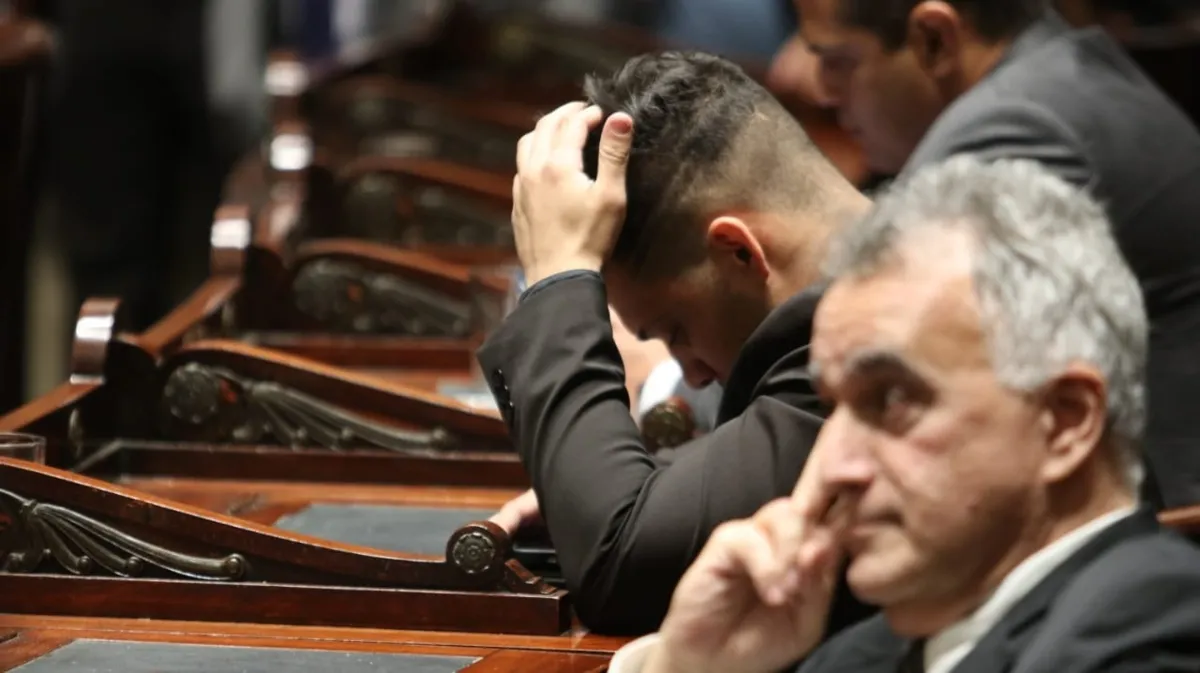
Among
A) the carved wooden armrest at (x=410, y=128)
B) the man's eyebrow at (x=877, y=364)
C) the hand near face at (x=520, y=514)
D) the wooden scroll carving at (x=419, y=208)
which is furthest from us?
the carved wooden armrest at (x=410, y=128)

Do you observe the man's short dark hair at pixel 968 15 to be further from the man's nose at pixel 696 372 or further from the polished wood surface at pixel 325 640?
the polished wood surface at pixel 325 640

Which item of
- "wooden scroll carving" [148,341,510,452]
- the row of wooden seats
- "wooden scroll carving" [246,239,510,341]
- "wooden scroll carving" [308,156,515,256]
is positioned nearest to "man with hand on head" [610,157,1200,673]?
the row of wooden seats

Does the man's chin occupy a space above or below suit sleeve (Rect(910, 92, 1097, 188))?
above

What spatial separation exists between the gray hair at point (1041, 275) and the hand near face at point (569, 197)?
1.56 ft

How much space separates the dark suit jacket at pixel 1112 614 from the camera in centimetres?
132

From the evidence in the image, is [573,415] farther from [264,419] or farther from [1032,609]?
[264,419]

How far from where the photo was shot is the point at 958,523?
1.42 meters

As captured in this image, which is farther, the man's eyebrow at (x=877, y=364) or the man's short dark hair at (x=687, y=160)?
the man's short dark hair at (x=687, y=160)

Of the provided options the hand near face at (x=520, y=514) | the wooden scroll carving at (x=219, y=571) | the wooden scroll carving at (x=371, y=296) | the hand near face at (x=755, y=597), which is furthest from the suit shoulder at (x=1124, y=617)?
the wooden scroll carving at (x=371, y=296)

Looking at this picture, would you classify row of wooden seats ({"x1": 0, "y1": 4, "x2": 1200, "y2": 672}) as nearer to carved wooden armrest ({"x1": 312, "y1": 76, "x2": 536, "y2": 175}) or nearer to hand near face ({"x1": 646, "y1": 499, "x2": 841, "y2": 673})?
hand near face ({"x1": 646, "y1": 499, "x2": 841, "y2": 673})

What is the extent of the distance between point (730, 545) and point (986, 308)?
11.0 inches

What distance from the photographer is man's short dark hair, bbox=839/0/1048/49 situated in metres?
2.92

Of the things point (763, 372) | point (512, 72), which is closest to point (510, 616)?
point (763, 372)

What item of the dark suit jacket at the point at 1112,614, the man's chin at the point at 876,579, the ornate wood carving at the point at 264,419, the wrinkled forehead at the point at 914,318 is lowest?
the ornate wood carving at the point at 264,419
